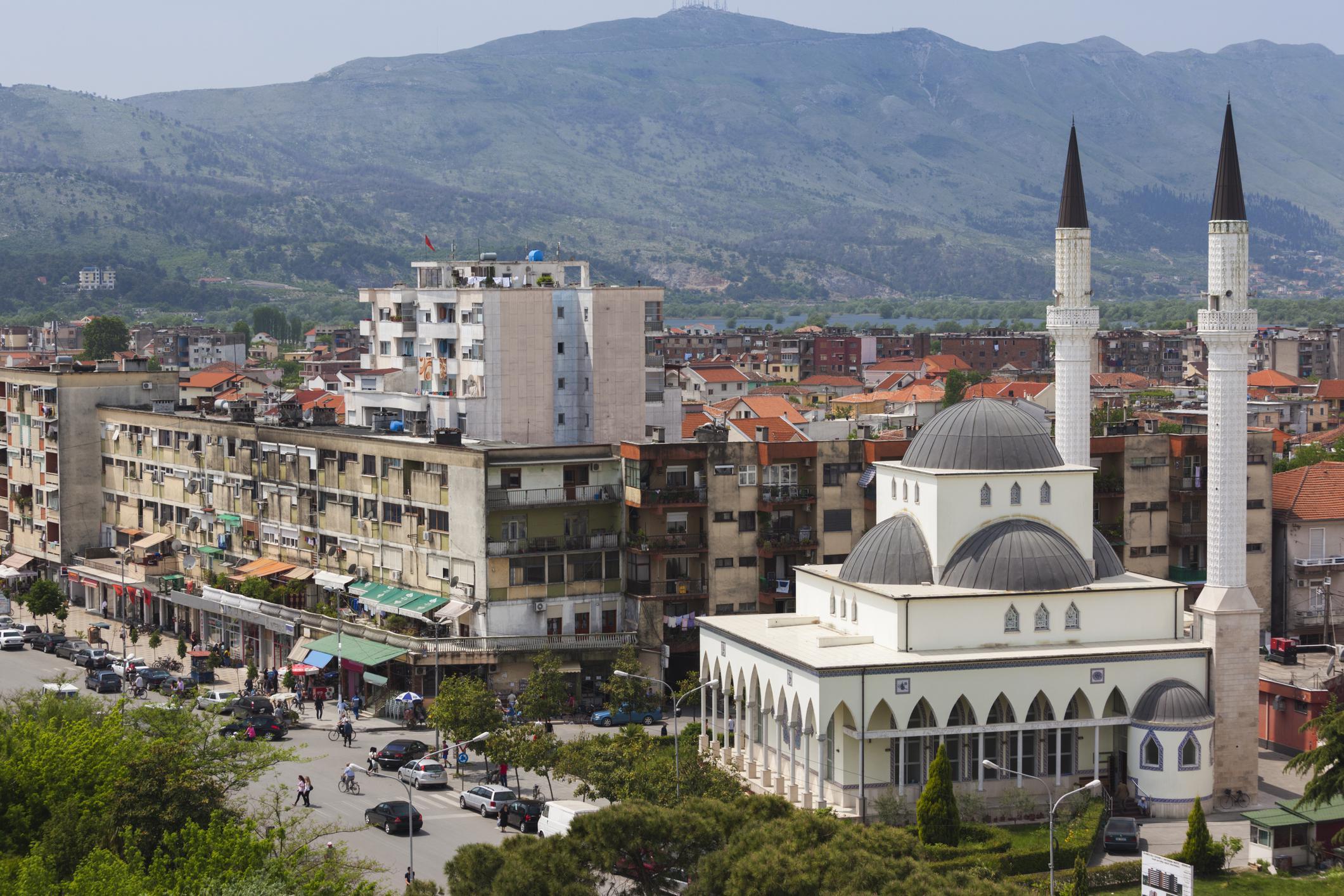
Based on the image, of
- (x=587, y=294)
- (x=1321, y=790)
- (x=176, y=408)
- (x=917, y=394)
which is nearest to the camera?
(x=1321, y=790)

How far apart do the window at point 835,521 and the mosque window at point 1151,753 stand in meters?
19.3

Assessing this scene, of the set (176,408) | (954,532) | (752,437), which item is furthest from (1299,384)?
(954,532)

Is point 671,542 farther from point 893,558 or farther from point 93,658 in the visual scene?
point 93,658

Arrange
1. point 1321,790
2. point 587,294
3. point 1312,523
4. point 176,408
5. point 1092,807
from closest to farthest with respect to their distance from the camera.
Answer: point 1321,790, point 1092,807, point 1312,523, point 587,294, point 176,408

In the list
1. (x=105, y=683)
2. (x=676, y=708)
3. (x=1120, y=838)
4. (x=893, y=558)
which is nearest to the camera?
(x=1120, y=838)

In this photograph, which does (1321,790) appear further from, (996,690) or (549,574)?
(549,574)

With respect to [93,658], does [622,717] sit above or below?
below

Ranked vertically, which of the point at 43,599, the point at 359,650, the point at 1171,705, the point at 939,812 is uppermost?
the point at 1171,705

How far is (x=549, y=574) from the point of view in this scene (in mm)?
71125

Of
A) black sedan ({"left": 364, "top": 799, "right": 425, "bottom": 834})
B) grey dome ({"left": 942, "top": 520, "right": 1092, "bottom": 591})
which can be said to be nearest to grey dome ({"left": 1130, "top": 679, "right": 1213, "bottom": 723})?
grey dome ({"left": 942, "top": 520, "right": 1092, "bottom": 591})

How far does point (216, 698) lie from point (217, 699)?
0.26 m

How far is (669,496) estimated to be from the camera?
71.2 meters

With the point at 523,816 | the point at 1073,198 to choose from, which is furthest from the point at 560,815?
the point at 1073,198

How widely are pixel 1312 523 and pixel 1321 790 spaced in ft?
97.3
